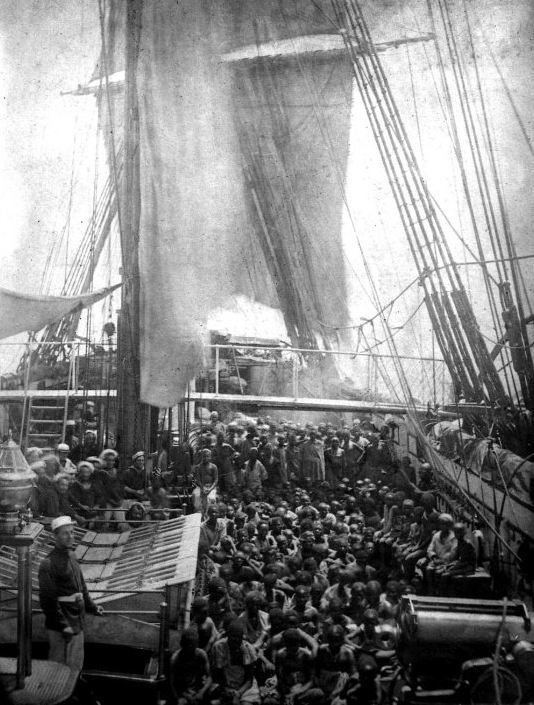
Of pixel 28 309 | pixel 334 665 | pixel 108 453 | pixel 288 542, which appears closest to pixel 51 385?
pixel 108 453

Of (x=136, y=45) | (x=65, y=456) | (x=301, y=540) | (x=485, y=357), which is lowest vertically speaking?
(x=301, y=540)

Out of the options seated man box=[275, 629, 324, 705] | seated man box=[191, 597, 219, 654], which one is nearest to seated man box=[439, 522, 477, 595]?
seated man box=[275, 629, 324, 705]

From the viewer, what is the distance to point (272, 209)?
18.1 feet

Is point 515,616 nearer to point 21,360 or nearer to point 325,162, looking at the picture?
point 325,162

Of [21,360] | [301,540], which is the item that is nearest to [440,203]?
[301,540]

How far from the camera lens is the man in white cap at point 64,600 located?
3203mm

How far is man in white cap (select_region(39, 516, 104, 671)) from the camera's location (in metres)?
3.20

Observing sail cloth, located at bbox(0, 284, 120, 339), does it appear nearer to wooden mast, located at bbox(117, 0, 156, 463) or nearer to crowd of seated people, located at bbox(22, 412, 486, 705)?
wooden mast, located at bbox(117, 0, 156, 463)

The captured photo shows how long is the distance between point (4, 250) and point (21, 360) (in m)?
2.02

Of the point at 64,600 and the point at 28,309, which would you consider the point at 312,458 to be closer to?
the point at 64,600

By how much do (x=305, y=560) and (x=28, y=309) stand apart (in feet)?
8.96

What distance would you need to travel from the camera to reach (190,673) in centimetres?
337

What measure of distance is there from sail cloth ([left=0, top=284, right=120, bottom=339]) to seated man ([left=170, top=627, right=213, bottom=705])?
244cm

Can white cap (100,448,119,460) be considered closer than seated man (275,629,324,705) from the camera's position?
No
